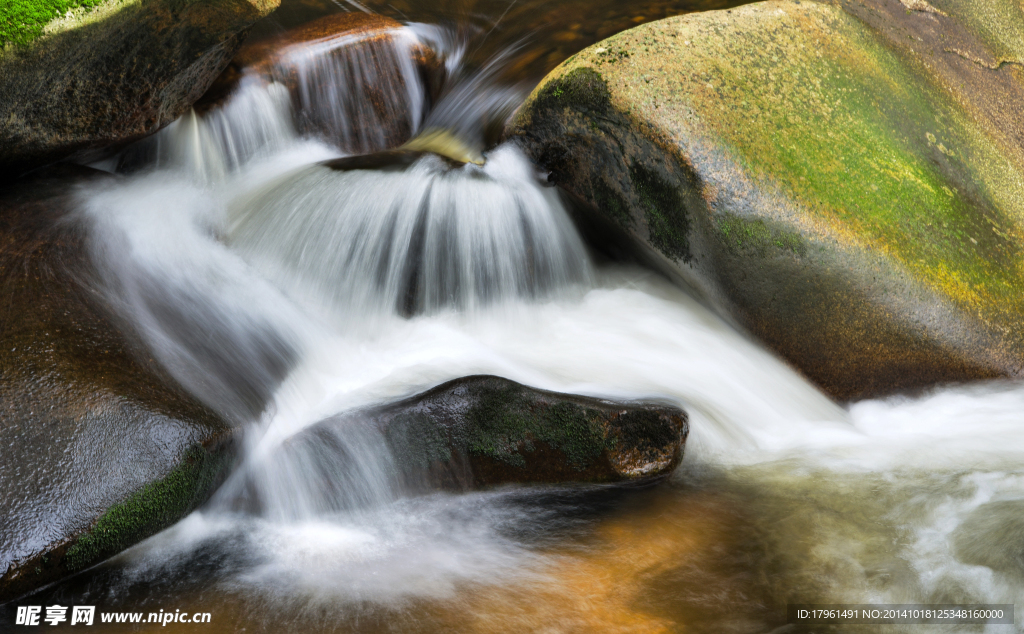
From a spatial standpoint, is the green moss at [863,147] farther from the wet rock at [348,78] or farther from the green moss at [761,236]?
the wet rock at [348,78]

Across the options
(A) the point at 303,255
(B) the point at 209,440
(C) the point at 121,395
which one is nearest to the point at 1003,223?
(A) the point at 303,255

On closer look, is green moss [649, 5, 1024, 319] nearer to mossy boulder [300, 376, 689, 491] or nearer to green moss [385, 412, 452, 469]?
mossy boulder [300, 376, 689, 491]

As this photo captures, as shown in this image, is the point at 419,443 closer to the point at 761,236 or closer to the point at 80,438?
the point at 80,438

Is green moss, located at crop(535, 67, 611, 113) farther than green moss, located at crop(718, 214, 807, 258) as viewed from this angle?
Yes

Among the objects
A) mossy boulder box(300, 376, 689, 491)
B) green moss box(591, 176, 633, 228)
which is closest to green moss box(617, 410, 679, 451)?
mossy boulder box(300, 376, 689, 491)

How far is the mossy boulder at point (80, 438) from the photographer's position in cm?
287

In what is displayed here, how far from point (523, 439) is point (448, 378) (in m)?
0.71

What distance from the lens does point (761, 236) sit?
3.92 meters

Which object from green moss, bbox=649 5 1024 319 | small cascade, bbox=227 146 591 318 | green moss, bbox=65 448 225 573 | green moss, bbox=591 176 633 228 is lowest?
green moss, bbox=65 448 225 573

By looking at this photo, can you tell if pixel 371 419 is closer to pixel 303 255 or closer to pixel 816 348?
pixel 303 255

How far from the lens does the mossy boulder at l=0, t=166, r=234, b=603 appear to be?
2.87 metres

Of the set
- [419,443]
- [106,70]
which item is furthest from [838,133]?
[106,70]

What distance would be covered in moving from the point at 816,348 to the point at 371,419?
2471 mm

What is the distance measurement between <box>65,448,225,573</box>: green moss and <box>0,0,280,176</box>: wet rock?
8.22ft
